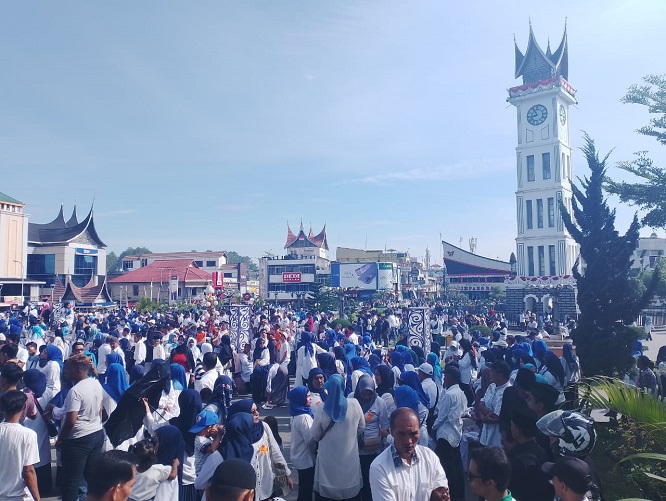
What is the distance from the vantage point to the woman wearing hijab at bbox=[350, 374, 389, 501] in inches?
202

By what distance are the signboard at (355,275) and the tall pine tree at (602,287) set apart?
4868 cm

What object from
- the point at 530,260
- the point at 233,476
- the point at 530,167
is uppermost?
the point at 530,167

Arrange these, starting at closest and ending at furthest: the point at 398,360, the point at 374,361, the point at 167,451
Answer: the point at 167,451, the point at 398,360, the point at 374,361

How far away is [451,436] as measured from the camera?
5391 mm

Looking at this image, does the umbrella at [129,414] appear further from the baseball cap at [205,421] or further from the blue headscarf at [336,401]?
the blue headscarf at [336,401]

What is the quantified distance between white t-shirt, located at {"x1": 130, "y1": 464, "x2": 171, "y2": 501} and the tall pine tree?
8369 mm

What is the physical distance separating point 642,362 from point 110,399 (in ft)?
24.9

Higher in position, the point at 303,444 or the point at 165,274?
the point at 165,274

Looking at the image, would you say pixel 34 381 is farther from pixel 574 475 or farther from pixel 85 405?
pixel 574 475

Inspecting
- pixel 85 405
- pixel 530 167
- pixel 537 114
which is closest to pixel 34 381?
pixel 85 405

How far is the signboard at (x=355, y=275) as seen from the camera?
59.5m

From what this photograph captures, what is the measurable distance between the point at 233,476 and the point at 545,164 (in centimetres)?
4728

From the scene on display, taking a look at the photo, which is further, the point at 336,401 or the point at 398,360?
the point at 398,360

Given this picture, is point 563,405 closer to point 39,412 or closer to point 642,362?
point 642,362
